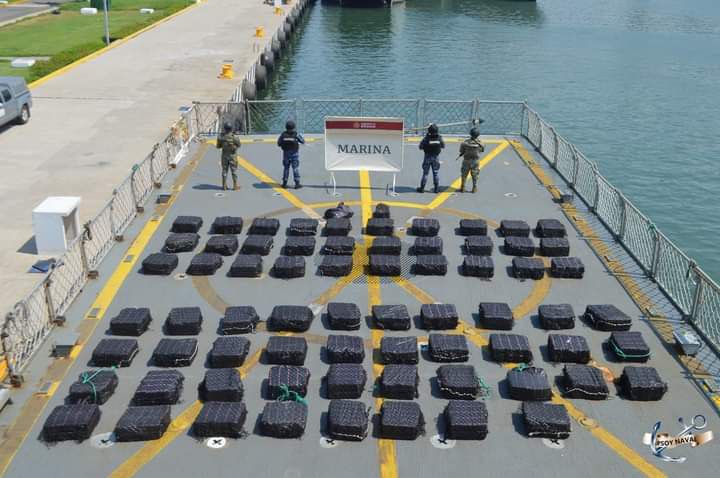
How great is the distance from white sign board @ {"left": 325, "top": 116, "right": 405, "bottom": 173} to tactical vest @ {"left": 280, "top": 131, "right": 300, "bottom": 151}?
2.81 ft

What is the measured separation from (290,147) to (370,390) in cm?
937

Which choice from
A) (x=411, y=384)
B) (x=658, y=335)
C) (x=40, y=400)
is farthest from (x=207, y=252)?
(x=658, y=335)

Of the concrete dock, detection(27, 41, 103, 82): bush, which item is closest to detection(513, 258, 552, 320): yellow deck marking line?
the concrete dock

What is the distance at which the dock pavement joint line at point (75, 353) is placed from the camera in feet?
32.5

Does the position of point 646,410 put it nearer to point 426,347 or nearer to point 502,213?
point 426,347

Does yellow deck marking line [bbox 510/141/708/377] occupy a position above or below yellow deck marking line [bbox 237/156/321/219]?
below

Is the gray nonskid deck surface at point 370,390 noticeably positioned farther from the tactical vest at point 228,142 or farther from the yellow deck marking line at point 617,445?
the tactical vest at point 228,142

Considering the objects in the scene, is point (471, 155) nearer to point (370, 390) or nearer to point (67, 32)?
point (370, 390)

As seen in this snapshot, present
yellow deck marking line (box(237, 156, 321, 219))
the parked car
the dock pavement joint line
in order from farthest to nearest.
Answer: the parked car
yellow deck marking line (box(237, 156, 321, 219))
the dock pavement joint line

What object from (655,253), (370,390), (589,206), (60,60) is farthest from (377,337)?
(60,60)

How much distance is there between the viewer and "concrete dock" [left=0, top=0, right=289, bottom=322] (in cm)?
2462

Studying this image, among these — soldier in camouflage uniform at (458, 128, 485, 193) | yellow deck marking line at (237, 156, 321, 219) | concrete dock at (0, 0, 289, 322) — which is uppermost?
soldier in camouflage uniform at (458, 128, 485, 193)

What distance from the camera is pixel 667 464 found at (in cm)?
954

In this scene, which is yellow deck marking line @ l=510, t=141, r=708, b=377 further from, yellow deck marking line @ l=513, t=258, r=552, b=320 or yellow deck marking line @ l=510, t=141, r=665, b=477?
yellow deck marking line @ l=513, t=258, r=552, b=320
